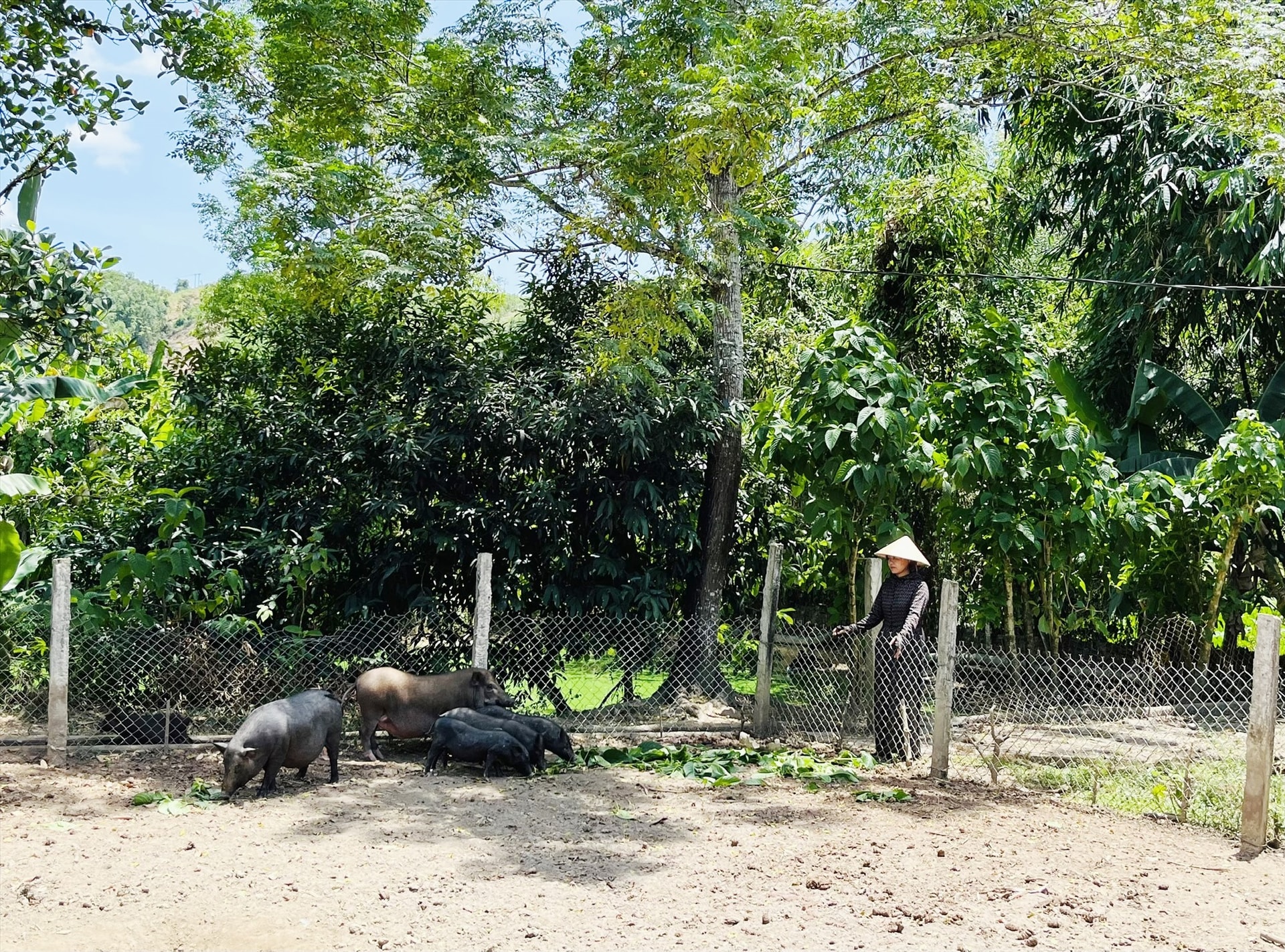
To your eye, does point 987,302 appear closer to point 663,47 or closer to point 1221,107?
point 1221,107

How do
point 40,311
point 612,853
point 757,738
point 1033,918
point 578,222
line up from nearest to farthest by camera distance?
point 1033,918, point 612,853, point 40,311, point 757,738, point 578,222

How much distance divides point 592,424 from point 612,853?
4.46 meters

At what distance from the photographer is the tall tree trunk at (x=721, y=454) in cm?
1002

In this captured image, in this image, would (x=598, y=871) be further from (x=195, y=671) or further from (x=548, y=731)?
(x=195, y=671)

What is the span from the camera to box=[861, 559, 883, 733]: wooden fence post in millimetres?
8828

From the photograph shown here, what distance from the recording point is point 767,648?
9141 millimetres

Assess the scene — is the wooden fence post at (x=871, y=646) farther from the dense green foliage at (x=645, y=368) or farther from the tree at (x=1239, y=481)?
the tree at (x=1239, y=481)

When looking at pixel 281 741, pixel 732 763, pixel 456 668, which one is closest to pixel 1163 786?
pixel 732 763

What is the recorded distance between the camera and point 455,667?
32.6 feet

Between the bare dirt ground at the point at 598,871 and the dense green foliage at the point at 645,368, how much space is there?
8.32 feet

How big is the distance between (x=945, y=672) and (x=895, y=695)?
24.2 inches

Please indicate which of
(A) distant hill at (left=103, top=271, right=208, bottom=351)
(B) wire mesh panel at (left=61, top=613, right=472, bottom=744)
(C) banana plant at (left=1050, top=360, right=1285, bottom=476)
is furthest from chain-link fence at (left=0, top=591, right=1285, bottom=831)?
(A) distant hill at (left=103, top=271, right=208, bottom=351)

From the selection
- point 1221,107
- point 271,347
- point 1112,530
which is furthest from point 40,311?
point 1221,107

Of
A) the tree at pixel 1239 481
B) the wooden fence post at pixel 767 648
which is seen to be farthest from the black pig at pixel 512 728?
the tree at pixel 1239 481
